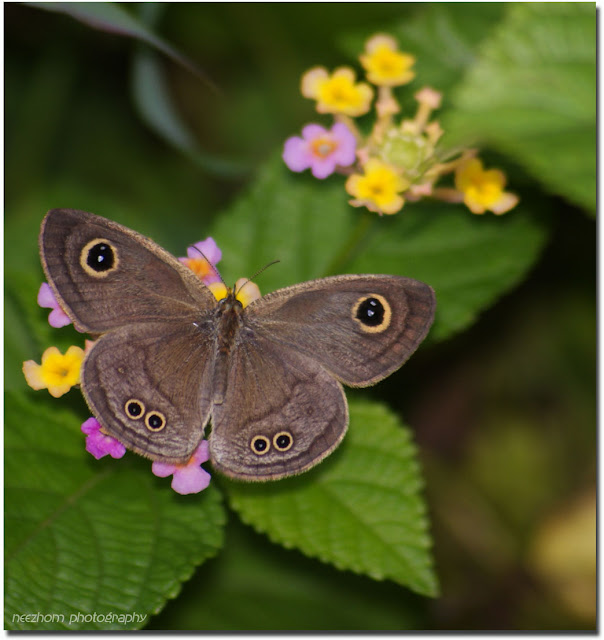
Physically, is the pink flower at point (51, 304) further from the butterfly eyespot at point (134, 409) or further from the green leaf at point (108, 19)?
the green leaf at point (108, 19)

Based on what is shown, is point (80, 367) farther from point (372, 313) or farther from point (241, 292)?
point (372, 313)

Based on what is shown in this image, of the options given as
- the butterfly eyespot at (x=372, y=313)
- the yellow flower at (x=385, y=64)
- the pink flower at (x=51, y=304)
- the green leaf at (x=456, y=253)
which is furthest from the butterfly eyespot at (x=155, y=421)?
the yellow flower at (x=385, y=64)

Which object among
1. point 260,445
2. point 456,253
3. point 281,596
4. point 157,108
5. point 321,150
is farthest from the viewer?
point 281,596

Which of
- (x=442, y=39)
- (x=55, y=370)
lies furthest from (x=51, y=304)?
(x=442, y=39)

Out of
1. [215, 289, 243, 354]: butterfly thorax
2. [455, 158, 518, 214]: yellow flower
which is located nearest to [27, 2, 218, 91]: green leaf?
[215, 289, 243, 354]: butterfly thorax

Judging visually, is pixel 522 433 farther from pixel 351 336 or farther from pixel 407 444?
pixel 351 336

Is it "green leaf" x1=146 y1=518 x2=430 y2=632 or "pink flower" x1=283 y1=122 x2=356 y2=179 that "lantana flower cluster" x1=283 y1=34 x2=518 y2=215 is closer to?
"pink flower" x1=283 y1=122 x2=356 y2=179

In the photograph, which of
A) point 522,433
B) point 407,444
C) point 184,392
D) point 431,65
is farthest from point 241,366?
point 522,433
